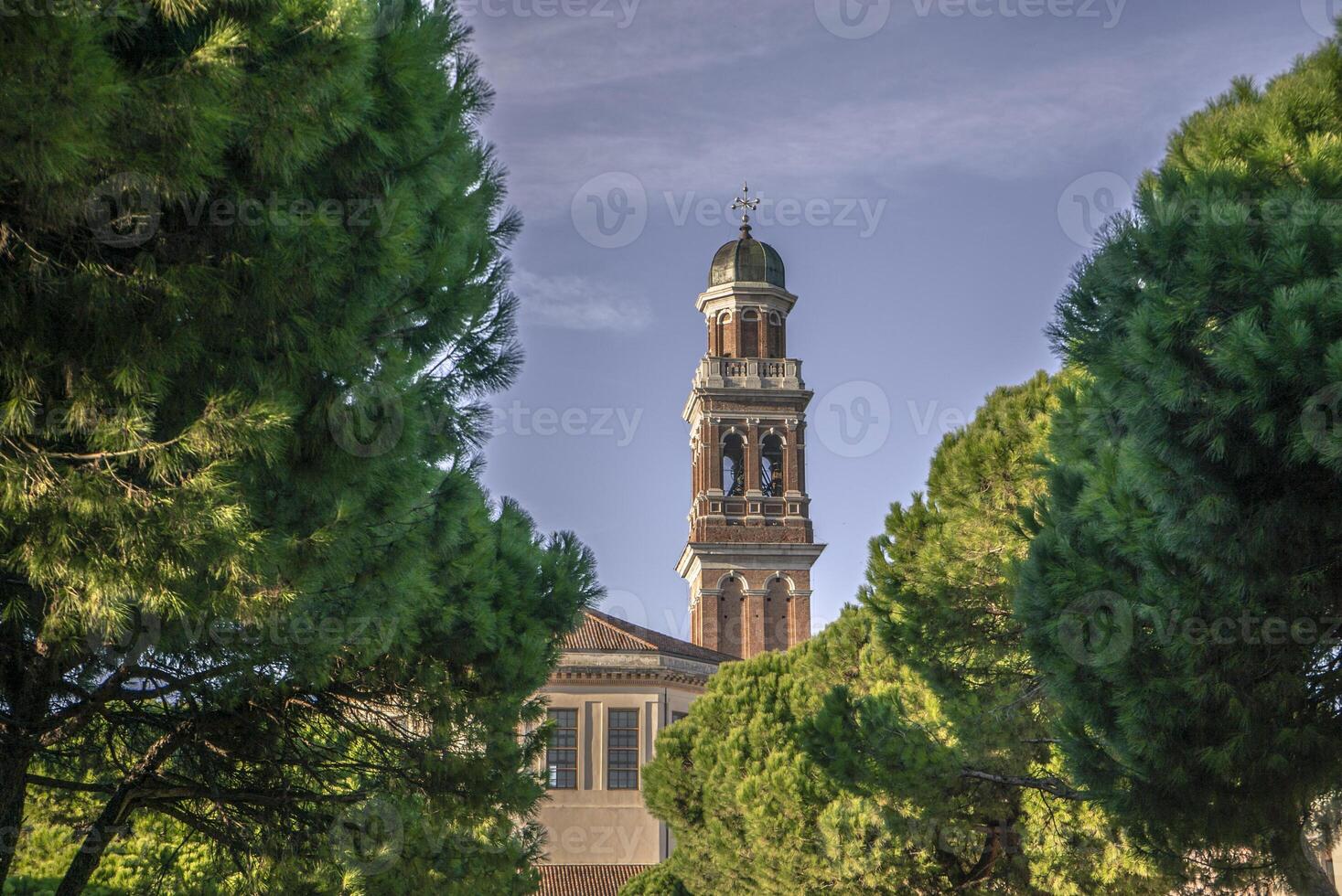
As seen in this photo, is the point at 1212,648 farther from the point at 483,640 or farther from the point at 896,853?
the point at 896,853

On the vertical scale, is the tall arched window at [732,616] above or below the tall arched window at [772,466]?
below

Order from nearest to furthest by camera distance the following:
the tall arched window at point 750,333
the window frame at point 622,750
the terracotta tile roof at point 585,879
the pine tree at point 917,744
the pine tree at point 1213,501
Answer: the pine tree at point 1213,501 < the pine tree at point 917,744 < the terracotta tile roof at point 585,879 < the window frame at point 622,750 < the tall arched window at point 750,333

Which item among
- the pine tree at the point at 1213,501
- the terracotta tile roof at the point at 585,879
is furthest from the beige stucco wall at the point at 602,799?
the pine tree at the point at 1213,501

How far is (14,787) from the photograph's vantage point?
803 cm

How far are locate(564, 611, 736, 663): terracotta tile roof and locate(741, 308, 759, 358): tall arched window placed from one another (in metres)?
13.6

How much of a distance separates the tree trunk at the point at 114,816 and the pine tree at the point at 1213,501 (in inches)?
229

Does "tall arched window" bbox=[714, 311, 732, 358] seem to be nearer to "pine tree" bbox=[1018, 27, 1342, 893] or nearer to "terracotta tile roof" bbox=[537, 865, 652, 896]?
"terracotta tile roof" bbox=[537, 865, 652, 896]

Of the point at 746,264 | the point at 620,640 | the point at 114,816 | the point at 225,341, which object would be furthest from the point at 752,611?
the point at 225,341

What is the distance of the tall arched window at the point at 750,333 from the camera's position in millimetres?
55281

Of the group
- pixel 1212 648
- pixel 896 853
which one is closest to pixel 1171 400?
pixel 1212 648

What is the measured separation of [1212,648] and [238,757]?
630 cm

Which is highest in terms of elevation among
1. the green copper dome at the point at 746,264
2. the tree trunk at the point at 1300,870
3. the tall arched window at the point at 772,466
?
the green copper dome at the point at 746,264

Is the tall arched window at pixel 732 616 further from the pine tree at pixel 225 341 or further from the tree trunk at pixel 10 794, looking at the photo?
the tree trunk at pixel 10 794

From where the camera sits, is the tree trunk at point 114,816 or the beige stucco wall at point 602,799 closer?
the tree trunk at point 114,816
